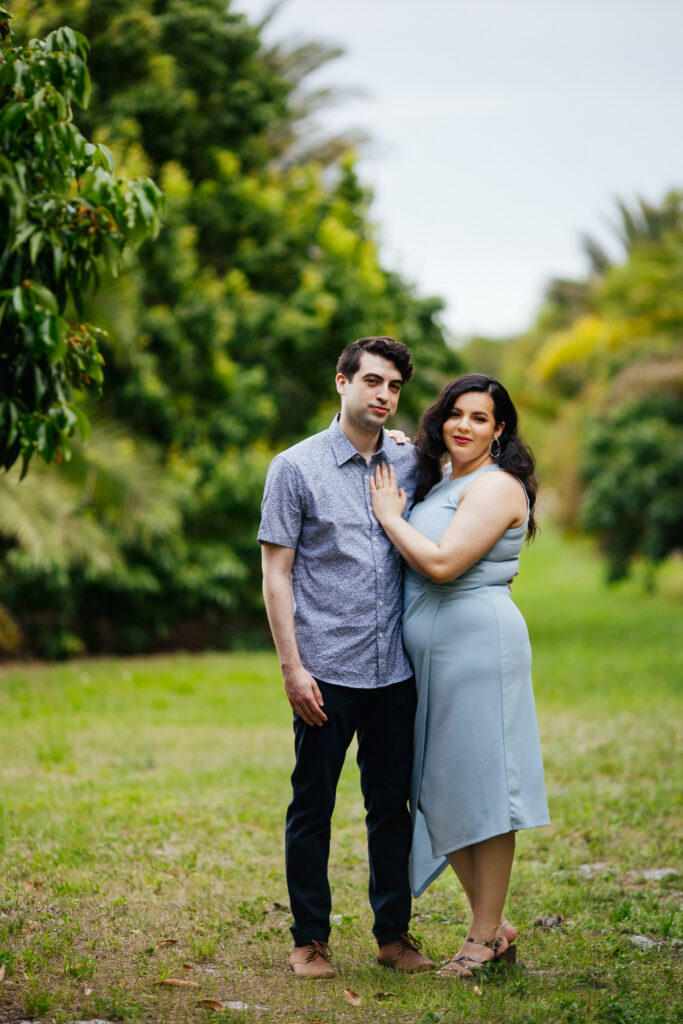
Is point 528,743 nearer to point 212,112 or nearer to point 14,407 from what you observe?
point 14,407

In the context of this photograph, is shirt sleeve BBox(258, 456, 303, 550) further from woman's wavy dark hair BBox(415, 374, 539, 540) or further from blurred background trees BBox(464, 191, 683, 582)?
blurred background trees BBox(464, 191, 683, 582)

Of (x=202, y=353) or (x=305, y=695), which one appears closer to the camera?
(x=305, y=695)

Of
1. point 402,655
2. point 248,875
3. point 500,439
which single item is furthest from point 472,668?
point 248,875

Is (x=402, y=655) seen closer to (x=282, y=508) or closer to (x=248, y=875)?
(x=282, y=508)

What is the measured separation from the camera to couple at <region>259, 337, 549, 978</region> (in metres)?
4.07

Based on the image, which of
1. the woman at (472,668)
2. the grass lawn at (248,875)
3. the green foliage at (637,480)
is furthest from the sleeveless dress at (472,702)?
the green foliage at (637,480)

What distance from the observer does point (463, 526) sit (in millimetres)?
4004

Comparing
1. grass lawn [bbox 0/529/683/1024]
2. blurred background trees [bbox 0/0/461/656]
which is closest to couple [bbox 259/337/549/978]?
grass lawn [bbox 0/529/683/1024]

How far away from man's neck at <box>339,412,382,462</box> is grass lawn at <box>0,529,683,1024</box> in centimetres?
208

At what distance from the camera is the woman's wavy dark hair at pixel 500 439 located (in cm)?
425

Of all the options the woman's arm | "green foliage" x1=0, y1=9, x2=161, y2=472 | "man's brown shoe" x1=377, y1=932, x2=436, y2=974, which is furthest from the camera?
"man's brown shoe" x1=377, y1=932, x2=436, y2=974

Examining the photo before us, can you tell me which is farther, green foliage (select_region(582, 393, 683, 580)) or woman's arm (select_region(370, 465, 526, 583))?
green foliage (select_region(582, 393, 683, 580))

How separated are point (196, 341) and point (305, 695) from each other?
1095cm

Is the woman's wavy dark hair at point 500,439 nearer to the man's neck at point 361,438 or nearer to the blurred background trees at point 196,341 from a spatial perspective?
the man's neck at point 361,438
